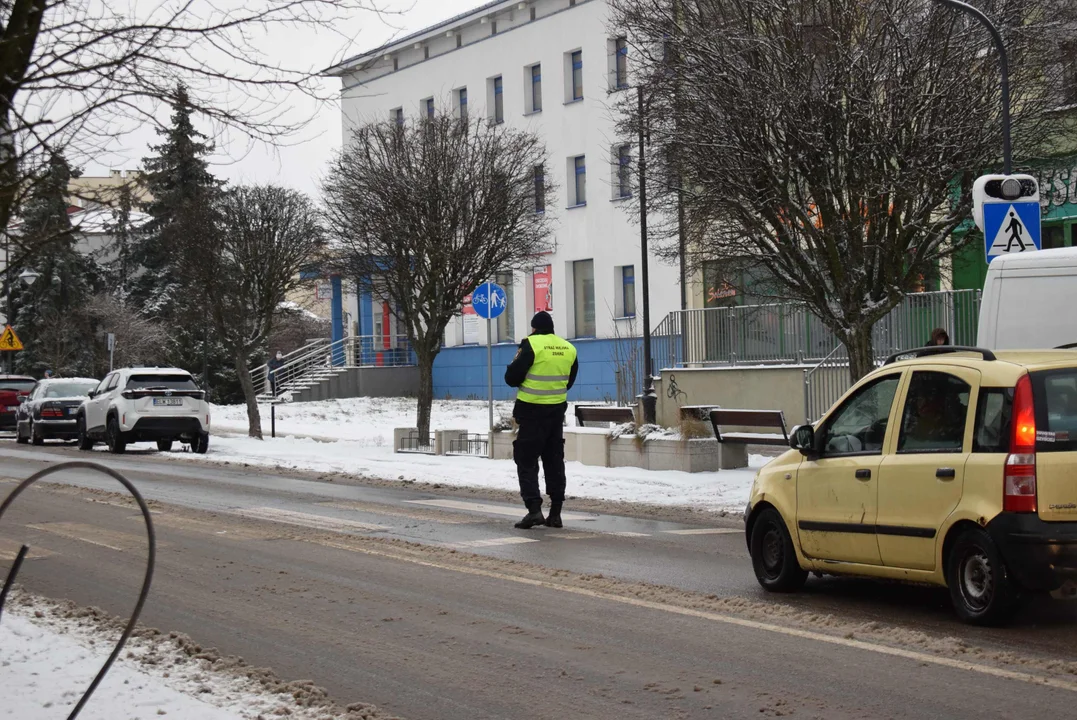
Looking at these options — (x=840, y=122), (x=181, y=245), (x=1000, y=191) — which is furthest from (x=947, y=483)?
(x=181, y=245)

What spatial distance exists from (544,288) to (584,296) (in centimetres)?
170

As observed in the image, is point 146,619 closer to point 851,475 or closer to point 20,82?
point 20,82

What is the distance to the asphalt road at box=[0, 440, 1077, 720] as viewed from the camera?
248 inches

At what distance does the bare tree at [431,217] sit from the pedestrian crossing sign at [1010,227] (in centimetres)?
1253

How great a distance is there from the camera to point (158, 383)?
27844mm

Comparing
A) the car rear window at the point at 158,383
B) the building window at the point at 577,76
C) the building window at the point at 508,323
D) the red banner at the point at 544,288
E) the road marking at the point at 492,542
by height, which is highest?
the building window at the point at 577,76

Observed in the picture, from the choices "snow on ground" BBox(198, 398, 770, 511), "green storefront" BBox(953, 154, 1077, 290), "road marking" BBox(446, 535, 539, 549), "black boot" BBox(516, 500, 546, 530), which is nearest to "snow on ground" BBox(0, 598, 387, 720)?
"road marking" BBox(446, 535, 539, 549)

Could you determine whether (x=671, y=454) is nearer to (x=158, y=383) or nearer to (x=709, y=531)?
(x=709, y=531)

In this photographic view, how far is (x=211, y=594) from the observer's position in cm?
935

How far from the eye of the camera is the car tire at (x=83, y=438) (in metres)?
29.6

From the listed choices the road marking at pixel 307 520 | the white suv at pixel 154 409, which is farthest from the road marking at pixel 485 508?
the white suv at pixel 154 409

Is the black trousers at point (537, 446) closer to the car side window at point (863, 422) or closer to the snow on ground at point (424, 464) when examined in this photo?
the snow on ground at point (424, 464)

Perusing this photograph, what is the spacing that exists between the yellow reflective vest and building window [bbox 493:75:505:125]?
37.2 meters

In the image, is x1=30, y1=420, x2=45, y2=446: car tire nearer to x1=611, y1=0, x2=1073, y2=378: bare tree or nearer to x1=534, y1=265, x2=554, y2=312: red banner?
x1=534, y1=265, x2=554, y2=312: red banner
